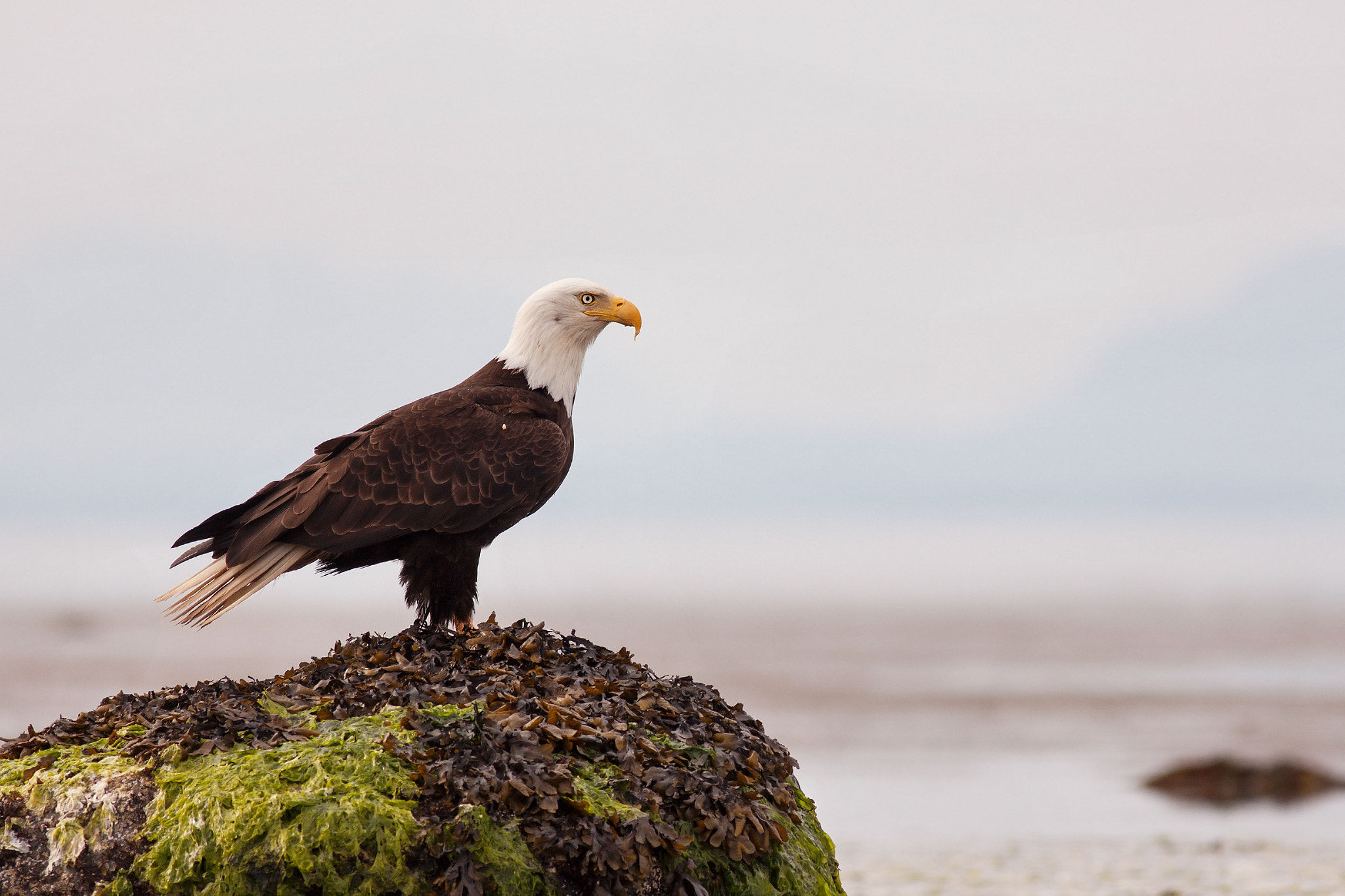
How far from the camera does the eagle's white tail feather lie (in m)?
5.98

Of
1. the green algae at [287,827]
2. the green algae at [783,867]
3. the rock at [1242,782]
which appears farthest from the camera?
the rock at [1242,782]

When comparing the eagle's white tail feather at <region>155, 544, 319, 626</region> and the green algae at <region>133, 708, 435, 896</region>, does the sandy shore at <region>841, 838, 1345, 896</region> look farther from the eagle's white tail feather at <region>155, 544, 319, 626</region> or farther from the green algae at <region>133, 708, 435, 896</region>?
the green algae at <region>133, 708, 435, 896</region>

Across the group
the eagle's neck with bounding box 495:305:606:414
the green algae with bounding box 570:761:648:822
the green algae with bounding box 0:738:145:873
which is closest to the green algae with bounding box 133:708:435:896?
the green algae with bounding box 0:738:145:873

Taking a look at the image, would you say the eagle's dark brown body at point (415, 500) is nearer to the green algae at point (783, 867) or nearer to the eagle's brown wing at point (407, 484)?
the eagle's brown wing at point (407, 484)

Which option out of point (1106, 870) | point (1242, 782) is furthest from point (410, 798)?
point (1242, 782)

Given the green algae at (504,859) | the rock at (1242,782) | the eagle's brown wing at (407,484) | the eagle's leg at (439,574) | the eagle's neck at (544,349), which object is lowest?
the green algae at (504,859)

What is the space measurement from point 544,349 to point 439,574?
161 centimetres

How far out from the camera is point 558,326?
7148mm

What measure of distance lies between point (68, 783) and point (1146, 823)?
10.8m

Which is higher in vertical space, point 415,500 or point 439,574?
point 415,500

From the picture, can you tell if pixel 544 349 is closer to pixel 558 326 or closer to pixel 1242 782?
pixel 558 326

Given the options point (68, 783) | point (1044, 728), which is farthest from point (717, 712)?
point (1044, 728)

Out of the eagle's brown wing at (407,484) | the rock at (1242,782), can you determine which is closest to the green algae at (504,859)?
the eagle's brown wing at (407,484)

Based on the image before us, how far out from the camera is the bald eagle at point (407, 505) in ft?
20.0
